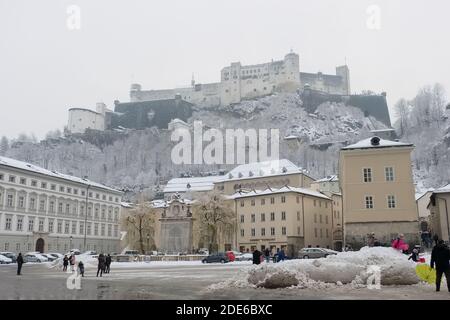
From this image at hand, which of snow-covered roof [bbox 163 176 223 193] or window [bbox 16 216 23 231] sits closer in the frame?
window [bbox 16 216 23 231]

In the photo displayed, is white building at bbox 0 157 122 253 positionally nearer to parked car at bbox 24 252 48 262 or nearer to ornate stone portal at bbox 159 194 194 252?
parked car at bbox 24 252 48 262

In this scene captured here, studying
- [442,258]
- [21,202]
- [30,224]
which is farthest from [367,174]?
[30,224]

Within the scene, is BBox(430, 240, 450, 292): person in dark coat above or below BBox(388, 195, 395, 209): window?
below

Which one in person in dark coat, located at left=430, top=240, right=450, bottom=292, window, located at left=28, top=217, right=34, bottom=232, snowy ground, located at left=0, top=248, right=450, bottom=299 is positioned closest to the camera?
person in dark coat, located at left=430, top=240, right=450, bottom=292

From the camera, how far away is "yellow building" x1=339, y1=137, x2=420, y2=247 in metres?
42.6

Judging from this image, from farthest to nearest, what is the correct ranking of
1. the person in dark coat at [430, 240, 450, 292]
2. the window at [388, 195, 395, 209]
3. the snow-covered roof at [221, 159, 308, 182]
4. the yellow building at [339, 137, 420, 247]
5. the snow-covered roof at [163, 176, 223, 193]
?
the snow-covered roof at [163, 176, 223, 193]
the snow-covered roof at [221, 159, 308, 182]
the window at [388, 195, 395, 209]
the yellow building at [339, 137, 420, 247]
the person in dark coat at [430, 240, 450, 292]

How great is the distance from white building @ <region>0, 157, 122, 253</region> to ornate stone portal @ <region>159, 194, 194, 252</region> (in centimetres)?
1501

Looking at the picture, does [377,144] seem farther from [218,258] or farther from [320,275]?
[320,275]

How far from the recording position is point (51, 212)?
215 ft

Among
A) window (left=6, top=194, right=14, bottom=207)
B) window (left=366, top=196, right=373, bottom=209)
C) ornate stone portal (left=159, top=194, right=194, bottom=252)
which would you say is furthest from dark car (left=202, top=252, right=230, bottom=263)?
window (left=6, top=194, right=14, bottom=207)

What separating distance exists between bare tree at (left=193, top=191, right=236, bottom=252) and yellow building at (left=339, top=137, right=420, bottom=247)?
72.0 feet

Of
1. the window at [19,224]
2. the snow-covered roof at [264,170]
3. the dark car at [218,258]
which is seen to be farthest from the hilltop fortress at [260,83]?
the dark car at [218,258]

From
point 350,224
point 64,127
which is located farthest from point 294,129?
point 350,224

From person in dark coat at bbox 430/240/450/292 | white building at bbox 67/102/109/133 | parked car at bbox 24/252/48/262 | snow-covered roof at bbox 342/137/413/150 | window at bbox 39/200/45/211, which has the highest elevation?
white building at bbox 67/102/109/133
